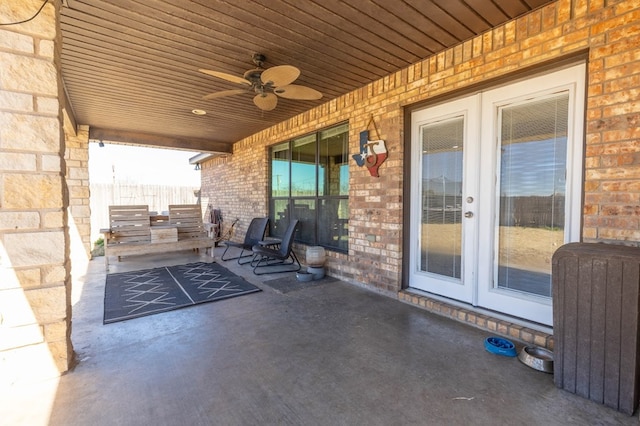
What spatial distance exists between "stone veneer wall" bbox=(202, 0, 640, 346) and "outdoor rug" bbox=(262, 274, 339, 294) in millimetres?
265

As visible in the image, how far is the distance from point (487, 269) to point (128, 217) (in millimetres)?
5806

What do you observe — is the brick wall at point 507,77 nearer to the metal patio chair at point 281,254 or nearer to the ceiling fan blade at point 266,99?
the metal patio chair at point 281,254

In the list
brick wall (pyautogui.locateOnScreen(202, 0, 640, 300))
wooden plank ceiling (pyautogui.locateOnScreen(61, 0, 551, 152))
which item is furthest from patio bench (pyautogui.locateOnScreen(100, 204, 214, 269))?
brick wall (pyautogui.locateOnScreen(202, 0, 640, 300))

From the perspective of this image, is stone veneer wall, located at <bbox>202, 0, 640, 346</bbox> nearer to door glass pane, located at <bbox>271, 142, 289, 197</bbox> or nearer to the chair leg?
the chair leg

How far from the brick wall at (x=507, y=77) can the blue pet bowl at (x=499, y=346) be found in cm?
96

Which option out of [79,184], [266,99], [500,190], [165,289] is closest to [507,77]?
[500,190]

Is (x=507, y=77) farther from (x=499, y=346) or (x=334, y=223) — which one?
(x=334, y=223)

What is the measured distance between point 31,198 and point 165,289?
2281 millimetres

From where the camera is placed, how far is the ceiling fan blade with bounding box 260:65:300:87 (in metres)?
2.59

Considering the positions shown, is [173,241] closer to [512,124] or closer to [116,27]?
[116,27]

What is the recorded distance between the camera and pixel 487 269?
2.78 m

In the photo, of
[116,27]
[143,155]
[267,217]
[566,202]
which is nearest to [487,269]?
[566,202]

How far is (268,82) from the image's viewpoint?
2900 mm

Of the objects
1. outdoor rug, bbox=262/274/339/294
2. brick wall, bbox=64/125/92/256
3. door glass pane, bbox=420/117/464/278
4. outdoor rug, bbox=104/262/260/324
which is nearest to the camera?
door glass pane, bbox=420/117/464/278
